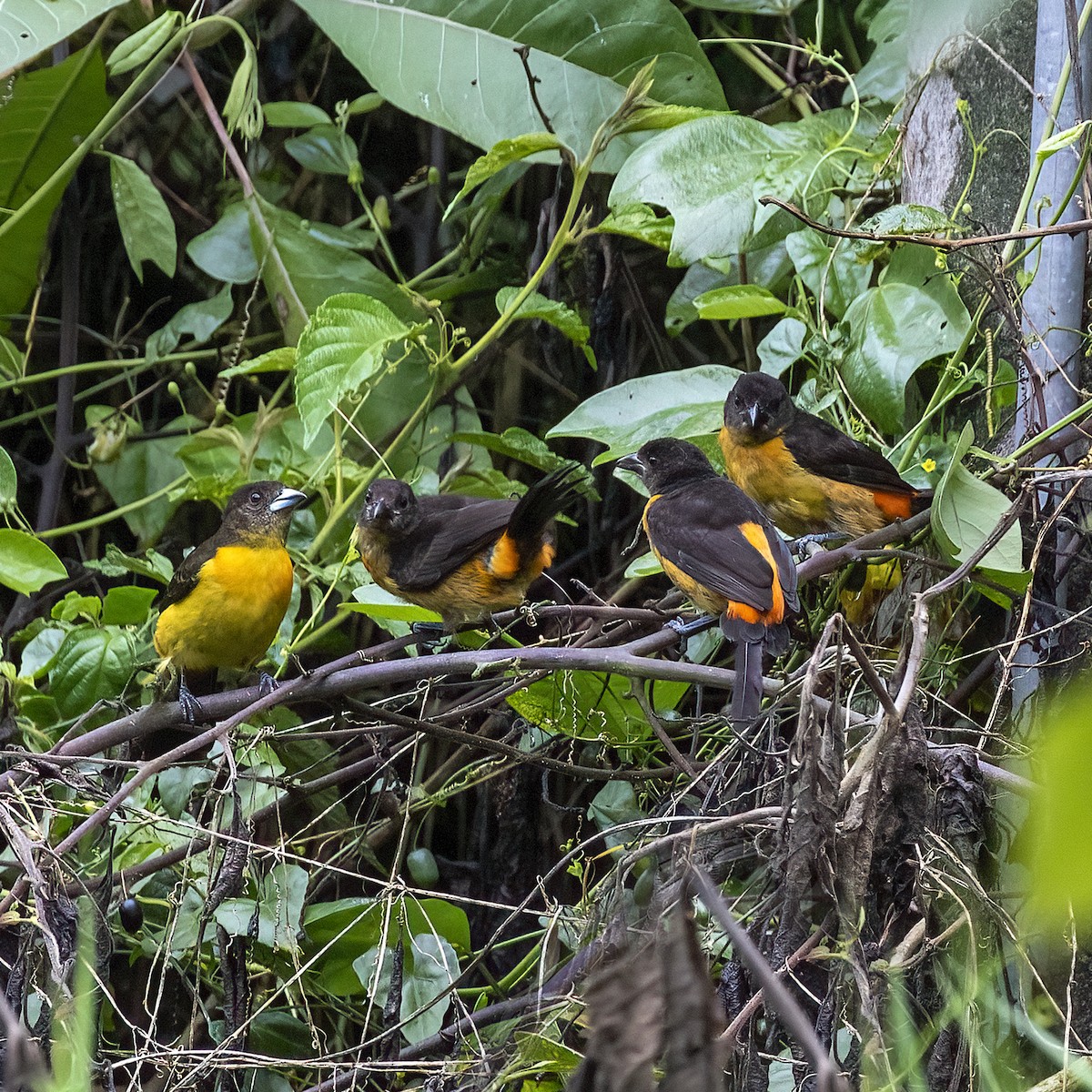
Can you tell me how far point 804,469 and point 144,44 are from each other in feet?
7.36

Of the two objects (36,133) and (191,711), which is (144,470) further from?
(191,711)

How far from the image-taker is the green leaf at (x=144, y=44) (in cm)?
358

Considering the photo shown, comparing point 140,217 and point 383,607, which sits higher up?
point 140,217

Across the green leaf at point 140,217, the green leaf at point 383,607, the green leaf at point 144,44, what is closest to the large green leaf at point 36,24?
the green leaf at point 144,44

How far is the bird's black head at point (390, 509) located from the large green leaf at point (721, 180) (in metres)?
0.92

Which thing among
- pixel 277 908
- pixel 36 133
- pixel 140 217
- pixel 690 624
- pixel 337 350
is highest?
pixel 36 133

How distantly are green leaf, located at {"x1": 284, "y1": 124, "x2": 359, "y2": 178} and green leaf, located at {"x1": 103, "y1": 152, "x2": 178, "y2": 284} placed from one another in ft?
1.59

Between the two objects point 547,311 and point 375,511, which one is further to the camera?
point 547,311

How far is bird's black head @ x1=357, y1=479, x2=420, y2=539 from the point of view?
3.28 meters

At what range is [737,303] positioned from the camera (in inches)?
119

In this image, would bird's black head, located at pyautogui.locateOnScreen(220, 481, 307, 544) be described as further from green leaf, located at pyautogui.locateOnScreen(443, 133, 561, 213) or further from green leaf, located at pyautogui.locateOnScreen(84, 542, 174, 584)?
green leaf, located at pyautogui.locateOnScreen(443, 133, 561, 213)

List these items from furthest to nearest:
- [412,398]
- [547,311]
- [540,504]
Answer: [412,398] → [547,311] → [540,504]

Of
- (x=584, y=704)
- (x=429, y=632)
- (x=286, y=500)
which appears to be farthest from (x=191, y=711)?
(x=286, y=500)

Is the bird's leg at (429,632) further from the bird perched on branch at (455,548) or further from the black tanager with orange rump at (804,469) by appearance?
the black tanager with orange rump at (804,469)
